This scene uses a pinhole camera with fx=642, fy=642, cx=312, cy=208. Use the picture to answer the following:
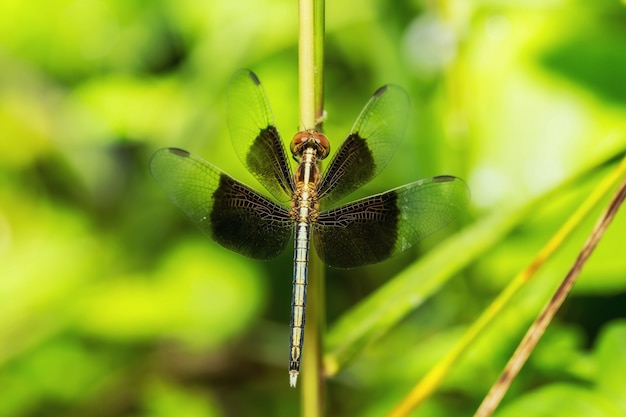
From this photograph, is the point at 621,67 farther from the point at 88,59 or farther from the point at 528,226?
the point at 88,59

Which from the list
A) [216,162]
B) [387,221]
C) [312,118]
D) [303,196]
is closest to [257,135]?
[303,196]

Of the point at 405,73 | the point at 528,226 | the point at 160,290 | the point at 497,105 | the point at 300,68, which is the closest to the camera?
the point at 300,68

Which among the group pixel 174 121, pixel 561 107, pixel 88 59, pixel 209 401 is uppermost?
pixel 88 59

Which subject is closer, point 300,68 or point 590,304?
point 300,68

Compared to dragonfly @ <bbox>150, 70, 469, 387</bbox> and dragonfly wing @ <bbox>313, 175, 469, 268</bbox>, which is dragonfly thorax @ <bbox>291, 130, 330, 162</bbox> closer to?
dragonfly @ <bbox>150, 70, 469, 387</bbox>

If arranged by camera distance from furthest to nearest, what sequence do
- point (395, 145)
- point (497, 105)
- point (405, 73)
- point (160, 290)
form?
point (160, 290) < point (405, 73) < point (497, 105) < point (395, 145)

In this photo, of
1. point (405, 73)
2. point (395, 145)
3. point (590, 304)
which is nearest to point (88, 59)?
point (405, 73)

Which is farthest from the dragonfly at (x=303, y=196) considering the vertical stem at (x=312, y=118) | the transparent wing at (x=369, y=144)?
the vertical stem at (x=312, y=118)
